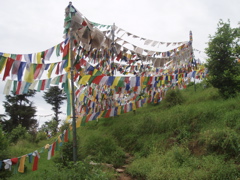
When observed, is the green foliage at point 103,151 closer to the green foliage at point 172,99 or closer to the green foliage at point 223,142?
the green foliage at point 223,142

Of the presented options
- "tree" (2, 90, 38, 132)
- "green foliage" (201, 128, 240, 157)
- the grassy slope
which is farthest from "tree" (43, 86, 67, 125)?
"green foliage" (201, 128, 240, 157)

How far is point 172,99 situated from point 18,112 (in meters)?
21.2

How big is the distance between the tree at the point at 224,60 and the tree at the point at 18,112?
72.2 ft

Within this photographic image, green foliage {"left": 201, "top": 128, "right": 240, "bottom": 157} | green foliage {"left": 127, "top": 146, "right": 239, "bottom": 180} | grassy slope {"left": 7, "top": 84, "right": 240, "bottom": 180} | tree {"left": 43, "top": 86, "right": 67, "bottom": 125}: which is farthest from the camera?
tree {"left": 43, "top": 86, "right": 67, "bottom": 125}

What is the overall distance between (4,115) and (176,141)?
24307 mm

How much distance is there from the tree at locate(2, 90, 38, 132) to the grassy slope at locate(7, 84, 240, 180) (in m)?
16.6

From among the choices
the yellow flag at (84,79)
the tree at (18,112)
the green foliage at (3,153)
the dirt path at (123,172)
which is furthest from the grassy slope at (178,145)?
the tree at (18,112)

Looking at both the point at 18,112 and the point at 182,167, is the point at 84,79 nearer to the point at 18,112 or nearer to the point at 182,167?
the point at 182,167

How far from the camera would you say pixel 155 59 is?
10414mm

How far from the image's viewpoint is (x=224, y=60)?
32.0 ft

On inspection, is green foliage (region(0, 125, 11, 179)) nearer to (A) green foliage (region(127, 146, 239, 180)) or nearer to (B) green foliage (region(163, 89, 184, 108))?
(A) green foliage (region(127, 146, 239, 180))

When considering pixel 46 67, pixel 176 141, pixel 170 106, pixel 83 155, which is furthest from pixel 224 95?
pixel 46 67

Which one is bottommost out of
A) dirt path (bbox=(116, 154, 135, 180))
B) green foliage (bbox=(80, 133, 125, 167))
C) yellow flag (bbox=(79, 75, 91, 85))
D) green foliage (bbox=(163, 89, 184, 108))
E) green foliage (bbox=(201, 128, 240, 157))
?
dirt path (bbox=(116, 154, 135, 180))

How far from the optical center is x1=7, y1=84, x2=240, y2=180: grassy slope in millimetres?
5375
